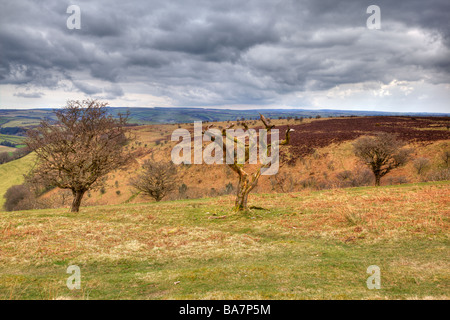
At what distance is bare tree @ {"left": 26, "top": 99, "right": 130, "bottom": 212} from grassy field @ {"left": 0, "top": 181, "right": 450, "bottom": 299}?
4072 millimetres

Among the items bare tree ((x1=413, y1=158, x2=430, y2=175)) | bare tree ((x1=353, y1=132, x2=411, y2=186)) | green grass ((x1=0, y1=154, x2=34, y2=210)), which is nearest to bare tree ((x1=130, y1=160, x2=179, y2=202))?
bare tree ((x1=353, y1=132, x2=411, y2=186))

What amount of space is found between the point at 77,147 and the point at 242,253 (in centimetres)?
1626

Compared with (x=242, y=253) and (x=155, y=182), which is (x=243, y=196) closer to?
(x=242, y=253)

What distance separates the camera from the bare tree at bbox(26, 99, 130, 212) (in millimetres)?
20625

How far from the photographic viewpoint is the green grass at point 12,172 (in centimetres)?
8112

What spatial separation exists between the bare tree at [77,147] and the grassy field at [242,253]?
407cm

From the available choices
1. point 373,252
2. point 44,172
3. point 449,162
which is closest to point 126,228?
point 44,172

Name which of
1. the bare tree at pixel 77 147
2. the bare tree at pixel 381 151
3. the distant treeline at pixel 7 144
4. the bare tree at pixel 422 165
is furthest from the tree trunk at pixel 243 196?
the distant treeline at pixel 7 144

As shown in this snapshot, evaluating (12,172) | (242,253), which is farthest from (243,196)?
(12,172)

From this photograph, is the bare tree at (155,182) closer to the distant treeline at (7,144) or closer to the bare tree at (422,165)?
the bare tree at (422,165)

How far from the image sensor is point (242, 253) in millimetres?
11117

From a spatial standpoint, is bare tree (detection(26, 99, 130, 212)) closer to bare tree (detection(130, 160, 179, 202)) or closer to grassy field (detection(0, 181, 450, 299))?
grassy field (detection(0, 181, 450, 299))

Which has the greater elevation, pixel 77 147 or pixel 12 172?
pixel 77 147

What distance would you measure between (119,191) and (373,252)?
56.9 m
